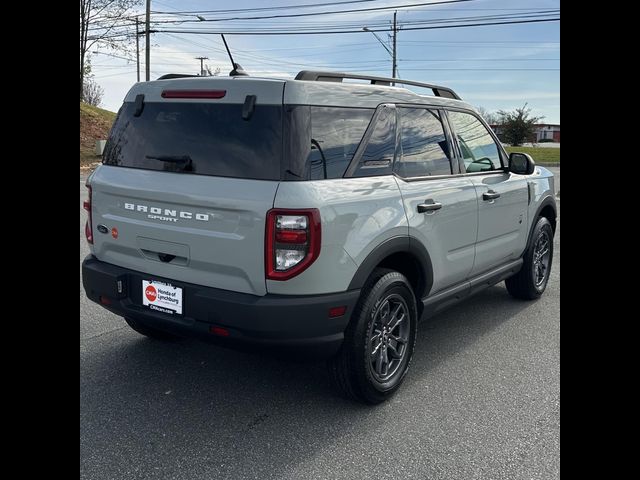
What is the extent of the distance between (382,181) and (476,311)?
2.41m

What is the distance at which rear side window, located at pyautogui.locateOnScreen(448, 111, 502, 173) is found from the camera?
4.48 m

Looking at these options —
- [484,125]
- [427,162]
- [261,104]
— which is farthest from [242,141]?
[484,125]

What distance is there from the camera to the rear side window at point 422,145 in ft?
12.5

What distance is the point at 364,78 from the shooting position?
3760 mm

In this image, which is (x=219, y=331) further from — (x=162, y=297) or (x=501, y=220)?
(x=501, y=220)

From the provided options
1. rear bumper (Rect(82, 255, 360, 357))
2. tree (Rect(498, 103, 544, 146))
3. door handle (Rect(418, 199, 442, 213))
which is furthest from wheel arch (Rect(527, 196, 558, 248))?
tree (Rect(498, 103, 544, 146))

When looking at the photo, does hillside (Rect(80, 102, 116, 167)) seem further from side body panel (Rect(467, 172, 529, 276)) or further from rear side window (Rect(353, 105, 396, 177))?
rear side window (Rect(353, 105, 396, 177))

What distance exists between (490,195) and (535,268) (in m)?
1.52

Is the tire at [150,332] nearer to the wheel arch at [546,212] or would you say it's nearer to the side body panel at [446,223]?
the side body panel at [446,223]

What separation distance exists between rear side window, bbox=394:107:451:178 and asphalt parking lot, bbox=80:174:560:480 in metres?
1.39

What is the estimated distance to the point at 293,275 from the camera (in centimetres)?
299

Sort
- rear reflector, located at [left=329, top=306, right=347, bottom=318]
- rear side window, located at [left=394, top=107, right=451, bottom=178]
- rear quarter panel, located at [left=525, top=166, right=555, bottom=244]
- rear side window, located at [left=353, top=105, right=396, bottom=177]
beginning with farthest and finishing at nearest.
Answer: rear quarter panel, located at [left=525, top=166, right=555, bottom=244]
rear side window, located at [left=394, top=107, right=451, bottom=178]
rear side window, located at [left=353, top=105, right=396, bottom=177]
rear reflector, located at [left=329, top=306, right=347, bottom=318]

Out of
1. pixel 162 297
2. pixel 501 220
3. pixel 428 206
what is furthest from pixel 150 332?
pixel 501 220
